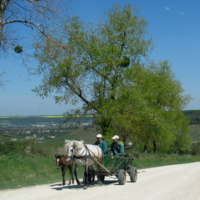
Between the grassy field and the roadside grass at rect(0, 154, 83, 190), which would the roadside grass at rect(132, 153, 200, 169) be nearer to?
Result: the grassy field

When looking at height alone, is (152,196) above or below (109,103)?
below

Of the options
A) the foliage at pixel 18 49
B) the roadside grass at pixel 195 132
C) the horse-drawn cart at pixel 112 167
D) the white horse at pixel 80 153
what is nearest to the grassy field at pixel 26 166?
the white horse at pixel 80 153

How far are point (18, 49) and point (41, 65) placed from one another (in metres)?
9.67

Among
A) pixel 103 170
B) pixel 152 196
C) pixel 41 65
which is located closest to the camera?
pixel 152 196

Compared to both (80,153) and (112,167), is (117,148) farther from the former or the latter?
(80,153)

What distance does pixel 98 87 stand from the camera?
25.5 meters

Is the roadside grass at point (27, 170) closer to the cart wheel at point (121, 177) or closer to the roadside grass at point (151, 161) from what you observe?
the cart wheel at point (121, 177)

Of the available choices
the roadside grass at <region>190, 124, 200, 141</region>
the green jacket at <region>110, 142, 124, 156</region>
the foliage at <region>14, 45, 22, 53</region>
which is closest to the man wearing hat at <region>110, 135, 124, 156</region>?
the green jacket at <region>110, 142, 124, 156</region>

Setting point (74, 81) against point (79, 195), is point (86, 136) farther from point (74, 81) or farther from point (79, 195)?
point (79, 195)

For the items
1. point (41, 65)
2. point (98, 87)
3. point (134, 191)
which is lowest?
point (134, 191)

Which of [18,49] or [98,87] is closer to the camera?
[18,49]

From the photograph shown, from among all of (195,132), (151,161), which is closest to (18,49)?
(151,161)

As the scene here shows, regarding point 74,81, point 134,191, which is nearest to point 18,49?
point 134,191

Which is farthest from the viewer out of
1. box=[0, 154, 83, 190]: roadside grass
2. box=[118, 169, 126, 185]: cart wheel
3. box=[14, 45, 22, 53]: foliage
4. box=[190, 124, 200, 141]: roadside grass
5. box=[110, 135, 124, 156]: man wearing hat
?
box=[190, 124, 200, 141]: roadside grass
